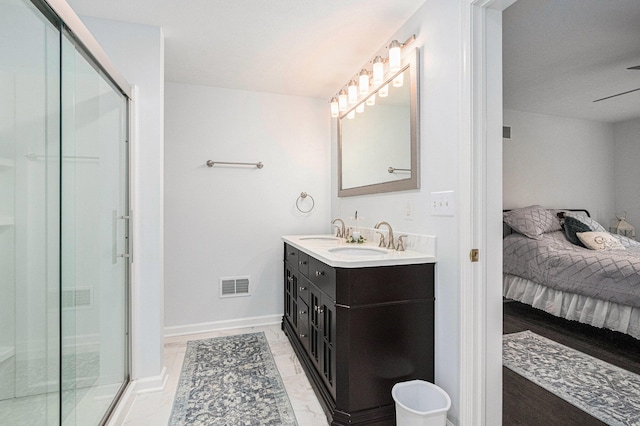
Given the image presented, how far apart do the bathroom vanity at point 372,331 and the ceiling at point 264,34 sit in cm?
144

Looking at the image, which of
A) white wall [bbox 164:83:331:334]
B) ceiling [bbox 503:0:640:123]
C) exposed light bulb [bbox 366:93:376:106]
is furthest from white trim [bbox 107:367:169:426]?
ceiling [bbox 503:0:640:123]

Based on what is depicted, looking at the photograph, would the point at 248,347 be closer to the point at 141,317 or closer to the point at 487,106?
the point at 141,317

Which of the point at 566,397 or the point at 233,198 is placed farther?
A: the point at 233,198

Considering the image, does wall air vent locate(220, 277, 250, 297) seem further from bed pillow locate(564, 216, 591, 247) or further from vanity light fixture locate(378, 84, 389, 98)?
bed pillow locate(564, 216, 591, 247)

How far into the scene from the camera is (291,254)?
2.69m

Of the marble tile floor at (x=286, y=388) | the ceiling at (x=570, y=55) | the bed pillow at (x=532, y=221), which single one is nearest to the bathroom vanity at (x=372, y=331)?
the marble tile floor at (x=286, y=388)

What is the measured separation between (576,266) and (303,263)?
8.18 ft

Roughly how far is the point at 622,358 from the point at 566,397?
92 centimetres

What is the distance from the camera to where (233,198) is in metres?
3.07

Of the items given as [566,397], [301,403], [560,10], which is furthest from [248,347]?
[560,10]

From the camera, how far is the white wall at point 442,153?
1.56m

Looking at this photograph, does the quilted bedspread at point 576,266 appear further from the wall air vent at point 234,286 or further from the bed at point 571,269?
the wall air vent at point 234,286

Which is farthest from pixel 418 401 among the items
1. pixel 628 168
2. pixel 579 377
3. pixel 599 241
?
pixel 628 168

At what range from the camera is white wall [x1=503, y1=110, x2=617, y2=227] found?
156 inches
